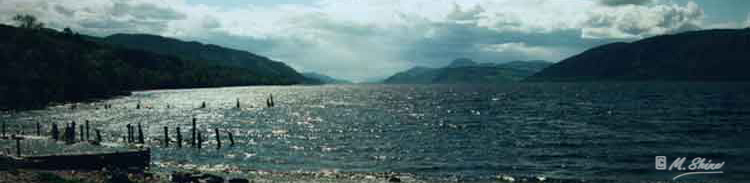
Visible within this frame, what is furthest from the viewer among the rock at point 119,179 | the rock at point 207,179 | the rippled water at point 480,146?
the rippled water at point 480,146

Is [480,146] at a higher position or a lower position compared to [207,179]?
lower

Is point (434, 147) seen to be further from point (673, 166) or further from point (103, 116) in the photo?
point (103, 116)

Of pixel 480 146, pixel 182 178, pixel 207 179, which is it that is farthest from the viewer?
pixel 480 146

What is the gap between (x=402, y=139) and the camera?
6309 cm

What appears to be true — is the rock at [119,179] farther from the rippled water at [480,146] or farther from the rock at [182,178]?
the rippled water at [480,146]

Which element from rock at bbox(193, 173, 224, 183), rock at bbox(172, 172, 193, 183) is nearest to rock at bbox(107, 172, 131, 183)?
rock at bbox(172, 172, 193, 183)

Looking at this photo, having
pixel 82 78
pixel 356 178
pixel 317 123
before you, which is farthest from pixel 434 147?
pixel 82 78

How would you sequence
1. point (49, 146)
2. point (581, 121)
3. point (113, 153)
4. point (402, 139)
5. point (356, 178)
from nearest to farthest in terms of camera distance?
point (356, 178)
point (113, 153)
point (49, 146)
point (402, 139)
point (581, 121)

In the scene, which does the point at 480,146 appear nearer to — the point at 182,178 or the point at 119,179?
the point at 182,178

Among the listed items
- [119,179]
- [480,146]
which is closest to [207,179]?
[119,179]

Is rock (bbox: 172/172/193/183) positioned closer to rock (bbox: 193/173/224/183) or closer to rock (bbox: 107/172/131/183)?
rock (bbox: 193/173/224/183)

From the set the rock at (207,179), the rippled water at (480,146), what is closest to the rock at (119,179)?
the rock at (207,179)

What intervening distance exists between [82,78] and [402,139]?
14346 cm

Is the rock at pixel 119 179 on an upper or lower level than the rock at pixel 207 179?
upper
